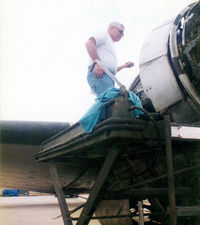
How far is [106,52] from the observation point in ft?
12.5

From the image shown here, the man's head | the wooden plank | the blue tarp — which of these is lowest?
the wooden plank

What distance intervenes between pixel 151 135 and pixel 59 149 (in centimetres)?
144

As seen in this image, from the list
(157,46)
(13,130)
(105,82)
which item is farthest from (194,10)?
(13,130)

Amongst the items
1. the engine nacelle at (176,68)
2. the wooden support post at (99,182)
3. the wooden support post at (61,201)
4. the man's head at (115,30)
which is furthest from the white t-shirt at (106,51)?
the wooden support post at (61,201)

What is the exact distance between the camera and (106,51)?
3816 millimetres

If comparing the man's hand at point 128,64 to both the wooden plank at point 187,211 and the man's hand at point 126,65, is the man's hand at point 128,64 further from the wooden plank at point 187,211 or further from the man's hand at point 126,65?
the wooden plank at point 187,211

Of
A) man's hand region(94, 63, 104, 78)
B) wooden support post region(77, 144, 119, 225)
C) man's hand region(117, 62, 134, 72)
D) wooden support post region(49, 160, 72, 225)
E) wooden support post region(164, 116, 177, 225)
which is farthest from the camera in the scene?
man's hand region(117, 62, 134, 72)

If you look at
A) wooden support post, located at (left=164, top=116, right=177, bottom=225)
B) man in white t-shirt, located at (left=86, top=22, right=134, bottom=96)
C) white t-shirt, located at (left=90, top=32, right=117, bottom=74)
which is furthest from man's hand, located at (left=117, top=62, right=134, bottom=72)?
wooden support post, located at (left=164, top=116, right=177, bottom=225)

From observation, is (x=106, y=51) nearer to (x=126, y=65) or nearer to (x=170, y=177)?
(x=126, y=65)

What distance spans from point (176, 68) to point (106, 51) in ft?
3.55

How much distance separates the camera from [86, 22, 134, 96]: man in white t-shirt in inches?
130

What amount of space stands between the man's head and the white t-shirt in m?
0.20

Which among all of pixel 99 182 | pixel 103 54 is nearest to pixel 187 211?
pixel 99 182

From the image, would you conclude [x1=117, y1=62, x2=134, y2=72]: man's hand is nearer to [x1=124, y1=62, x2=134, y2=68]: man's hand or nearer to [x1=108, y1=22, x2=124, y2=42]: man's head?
[x1=124, y1=62, x2=134, y2=68]: man's hand
